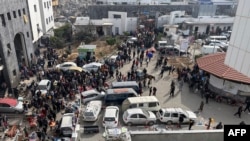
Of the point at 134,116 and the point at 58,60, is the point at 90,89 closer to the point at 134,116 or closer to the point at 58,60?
the point at 134,116

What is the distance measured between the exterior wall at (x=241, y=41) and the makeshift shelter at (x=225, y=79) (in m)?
12.0

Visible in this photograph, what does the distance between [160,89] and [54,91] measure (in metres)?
9.56

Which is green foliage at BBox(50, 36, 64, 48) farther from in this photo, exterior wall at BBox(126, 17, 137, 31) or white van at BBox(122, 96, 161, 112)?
white van at BBox(122, 96, 161, 112)

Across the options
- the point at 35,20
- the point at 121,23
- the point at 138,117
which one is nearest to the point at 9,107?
the point at 138,117

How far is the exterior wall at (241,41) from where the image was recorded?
8.31 meters

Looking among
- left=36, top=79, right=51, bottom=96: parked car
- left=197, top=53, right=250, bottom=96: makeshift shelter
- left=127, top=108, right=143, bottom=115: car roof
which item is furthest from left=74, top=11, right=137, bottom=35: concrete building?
left=127, top=108, right=143, bottom=115: car roof

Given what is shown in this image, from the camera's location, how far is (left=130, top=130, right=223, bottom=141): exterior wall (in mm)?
13391

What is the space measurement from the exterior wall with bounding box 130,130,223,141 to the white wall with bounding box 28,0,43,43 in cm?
2449

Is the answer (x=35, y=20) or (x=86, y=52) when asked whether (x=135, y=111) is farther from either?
(x=35, y=20)

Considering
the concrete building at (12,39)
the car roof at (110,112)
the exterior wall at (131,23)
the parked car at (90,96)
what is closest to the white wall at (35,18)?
the concrete building at (12,39)

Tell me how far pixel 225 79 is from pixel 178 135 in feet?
30.9

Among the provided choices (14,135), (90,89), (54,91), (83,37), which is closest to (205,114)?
(90,89)

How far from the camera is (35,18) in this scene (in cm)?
3466

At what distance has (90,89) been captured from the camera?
69.7ft
